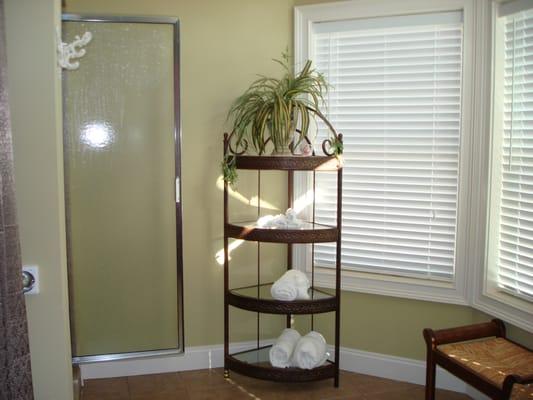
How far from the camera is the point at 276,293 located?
3271mm

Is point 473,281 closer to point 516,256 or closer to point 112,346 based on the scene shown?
point 516,256

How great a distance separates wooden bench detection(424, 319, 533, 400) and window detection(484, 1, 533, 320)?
0.61 ft

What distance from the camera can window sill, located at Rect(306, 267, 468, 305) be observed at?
3.28 meters

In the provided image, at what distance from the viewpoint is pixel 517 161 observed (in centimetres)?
292

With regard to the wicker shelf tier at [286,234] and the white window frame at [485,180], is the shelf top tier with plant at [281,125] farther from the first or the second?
the white window frame at [485,180]

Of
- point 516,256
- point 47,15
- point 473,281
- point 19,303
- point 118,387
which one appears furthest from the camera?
point 118,387

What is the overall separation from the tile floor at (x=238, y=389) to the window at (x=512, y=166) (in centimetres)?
77

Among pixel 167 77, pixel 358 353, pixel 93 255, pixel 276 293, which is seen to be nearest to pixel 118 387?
pixel 93 255

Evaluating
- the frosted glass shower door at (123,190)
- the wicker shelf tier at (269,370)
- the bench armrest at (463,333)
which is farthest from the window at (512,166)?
the frosted glass shower door at (123,190)

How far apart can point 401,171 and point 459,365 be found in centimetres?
122

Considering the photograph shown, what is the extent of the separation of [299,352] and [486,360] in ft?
3.50

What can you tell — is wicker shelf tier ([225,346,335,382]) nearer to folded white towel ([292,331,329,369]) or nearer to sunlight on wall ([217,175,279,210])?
folded white towel ([292,331,329,369])

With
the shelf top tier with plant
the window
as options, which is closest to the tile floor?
the window

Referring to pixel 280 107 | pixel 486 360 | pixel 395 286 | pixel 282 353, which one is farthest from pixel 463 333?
pixel 280 107
